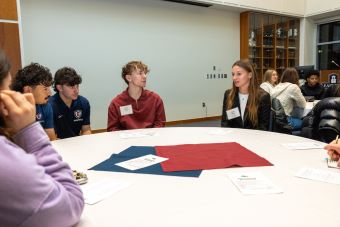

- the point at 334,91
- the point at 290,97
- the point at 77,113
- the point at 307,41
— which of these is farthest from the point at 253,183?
the point at 307,41

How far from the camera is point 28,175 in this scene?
23.4 inches

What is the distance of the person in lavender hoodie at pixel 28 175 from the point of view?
0.58 metres

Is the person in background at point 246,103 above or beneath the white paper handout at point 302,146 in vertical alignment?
above

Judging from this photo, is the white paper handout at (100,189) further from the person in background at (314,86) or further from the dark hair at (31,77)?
the person in background at (314,86)

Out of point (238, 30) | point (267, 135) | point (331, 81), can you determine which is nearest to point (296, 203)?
point (267, 135)

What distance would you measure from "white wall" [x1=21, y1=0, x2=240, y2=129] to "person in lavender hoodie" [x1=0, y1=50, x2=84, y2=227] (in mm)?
4292

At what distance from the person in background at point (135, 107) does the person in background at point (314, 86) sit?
3479 millimetres

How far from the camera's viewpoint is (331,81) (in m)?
5.23

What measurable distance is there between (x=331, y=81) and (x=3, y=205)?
5712 mm

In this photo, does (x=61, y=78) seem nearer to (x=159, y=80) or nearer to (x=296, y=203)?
(x=296, y=203)

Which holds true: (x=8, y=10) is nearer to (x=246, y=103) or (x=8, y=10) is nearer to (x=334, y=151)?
(x=246, y=103)

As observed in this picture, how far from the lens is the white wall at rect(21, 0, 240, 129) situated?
4656 millimetres

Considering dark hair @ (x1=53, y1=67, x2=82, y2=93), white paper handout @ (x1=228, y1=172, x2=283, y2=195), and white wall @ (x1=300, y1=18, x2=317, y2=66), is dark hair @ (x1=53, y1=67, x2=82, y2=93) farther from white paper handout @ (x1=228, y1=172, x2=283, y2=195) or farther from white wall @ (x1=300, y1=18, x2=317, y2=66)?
white wall @ (x1=300, y1=18, x2=317, y2=66)

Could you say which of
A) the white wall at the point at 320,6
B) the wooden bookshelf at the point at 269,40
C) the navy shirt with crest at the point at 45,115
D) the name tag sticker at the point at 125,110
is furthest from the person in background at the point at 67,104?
the white wall at the point at 320,6
